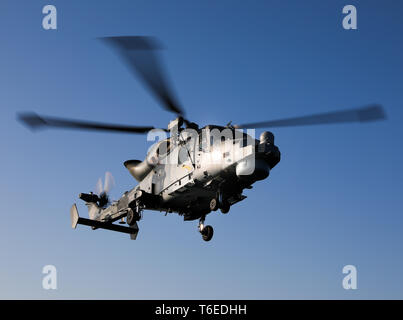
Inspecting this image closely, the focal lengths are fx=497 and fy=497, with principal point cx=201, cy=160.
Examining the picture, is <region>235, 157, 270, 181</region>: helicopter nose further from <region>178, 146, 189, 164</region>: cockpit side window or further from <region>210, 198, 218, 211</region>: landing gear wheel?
<region>178, 146, 189, 164</region>: cockpit side window

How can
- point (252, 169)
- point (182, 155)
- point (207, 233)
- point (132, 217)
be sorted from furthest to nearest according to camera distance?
point (132, 217) → point (207, 233) → point (182, 155) → point (252, 169)

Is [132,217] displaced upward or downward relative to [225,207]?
downward

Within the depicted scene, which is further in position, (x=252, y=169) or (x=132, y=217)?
(x=132, y=217)

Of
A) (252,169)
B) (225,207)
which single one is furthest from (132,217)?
(252,169)

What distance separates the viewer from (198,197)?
21.4 meters

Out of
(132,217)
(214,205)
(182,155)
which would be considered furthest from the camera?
(132,217)

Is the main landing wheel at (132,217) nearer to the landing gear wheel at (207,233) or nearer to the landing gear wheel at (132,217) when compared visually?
the landing gear wheel at (132,217)

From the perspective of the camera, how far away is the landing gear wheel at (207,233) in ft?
71.0

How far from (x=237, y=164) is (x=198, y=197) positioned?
3.43m

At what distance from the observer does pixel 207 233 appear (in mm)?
21703

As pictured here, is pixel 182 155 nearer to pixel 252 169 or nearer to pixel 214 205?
pixel 214 205

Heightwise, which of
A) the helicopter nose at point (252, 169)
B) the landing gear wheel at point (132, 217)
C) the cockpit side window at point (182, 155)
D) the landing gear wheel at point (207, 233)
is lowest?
the landing gear wheel at point (207, 233)

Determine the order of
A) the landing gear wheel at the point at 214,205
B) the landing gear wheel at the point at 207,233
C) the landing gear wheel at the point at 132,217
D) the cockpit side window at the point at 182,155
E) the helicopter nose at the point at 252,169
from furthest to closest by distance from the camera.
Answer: the landing gear wheel at the point at 132,217
the landing gear wheel at the point at 207,233
the cockpit side window at the point at 182,155
the landing gear wheel at the point at 214,205
the helicopter nose at the point at 252,169
